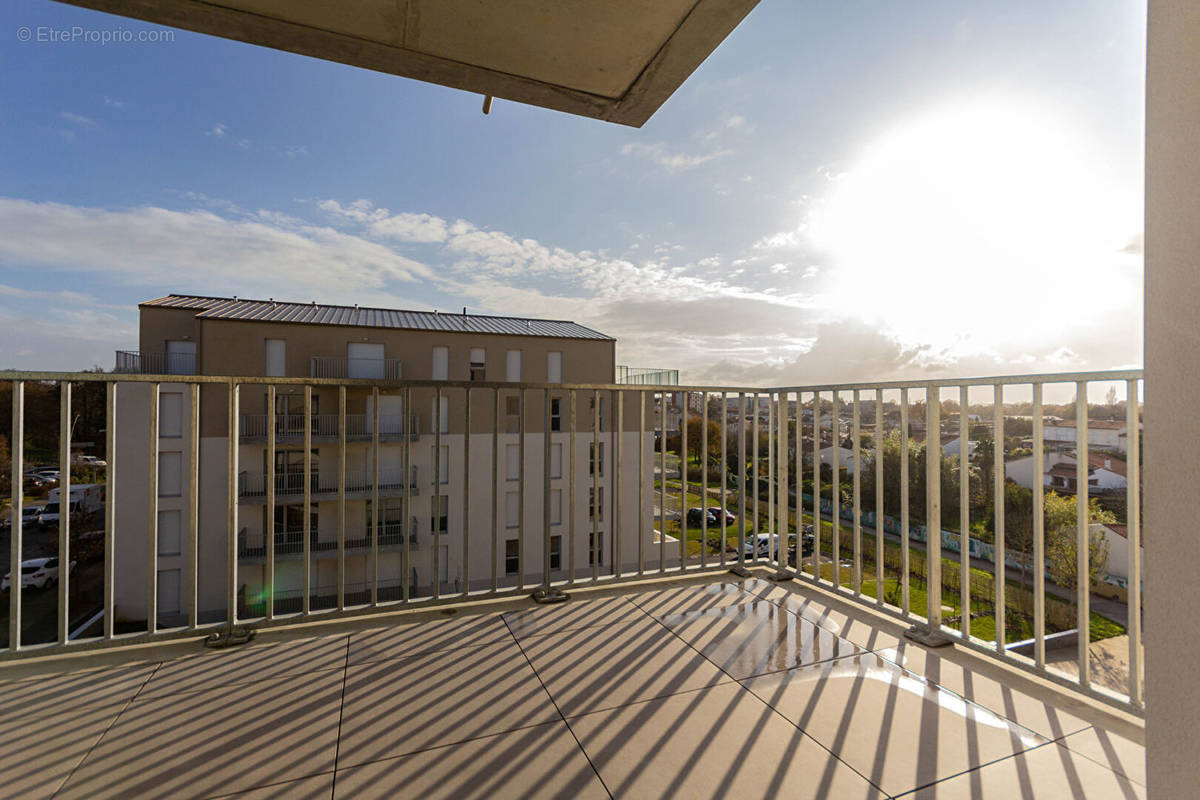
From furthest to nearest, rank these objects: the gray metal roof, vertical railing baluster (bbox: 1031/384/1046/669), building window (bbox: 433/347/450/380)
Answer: building window (bbox: 433/347/450/380) < the gray metal roof < vertical railing baluster (bbox: 1031/384/1046/669)

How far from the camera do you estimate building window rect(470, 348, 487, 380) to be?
18047 mm

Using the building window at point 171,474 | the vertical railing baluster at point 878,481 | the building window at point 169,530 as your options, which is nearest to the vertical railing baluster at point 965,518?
the vertical railing baluster at point 878,481

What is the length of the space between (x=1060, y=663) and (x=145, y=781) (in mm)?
2516

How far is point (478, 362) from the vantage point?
Result: 18062 millimetres

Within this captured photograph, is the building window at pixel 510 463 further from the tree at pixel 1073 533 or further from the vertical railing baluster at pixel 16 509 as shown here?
the tree at pixel 1073 533

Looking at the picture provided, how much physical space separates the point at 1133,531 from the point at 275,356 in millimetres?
18821

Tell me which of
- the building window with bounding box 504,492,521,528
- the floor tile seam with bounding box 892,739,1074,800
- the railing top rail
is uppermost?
the railing top rail

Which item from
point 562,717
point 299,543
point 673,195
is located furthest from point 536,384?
point 299,543

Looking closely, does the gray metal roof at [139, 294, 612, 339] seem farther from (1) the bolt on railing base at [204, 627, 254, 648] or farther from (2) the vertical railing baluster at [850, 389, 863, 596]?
(2) the vertical railing baluster at [850, 389, 863, 596]

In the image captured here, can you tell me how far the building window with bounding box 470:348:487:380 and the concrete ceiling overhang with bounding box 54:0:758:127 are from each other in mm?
16552

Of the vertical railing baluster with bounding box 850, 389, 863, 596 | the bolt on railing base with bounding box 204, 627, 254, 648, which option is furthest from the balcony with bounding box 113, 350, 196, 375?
the vertical railing baluster with bounding box 850, 389, 863, 596

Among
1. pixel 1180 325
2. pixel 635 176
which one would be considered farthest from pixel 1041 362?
pixel 635 176

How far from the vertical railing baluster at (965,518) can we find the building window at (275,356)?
17.9m

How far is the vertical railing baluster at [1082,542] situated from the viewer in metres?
1.45
